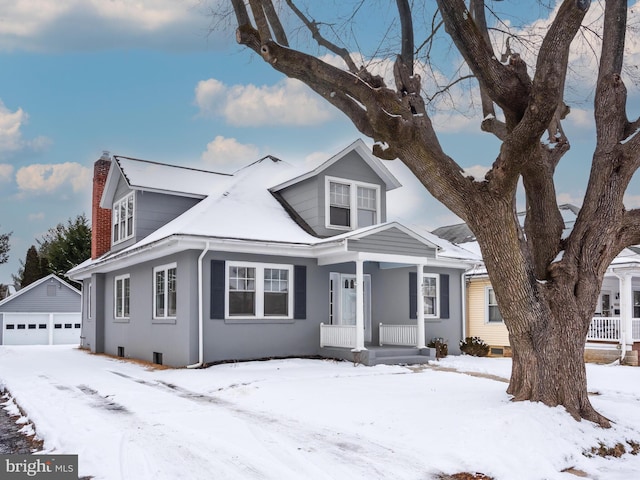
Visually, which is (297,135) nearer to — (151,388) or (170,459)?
(151,388)

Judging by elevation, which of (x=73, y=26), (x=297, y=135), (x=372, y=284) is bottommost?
(x=372, y=284)

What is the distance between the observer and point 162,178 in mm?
18547

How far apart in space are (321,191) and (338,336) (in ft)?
13.6

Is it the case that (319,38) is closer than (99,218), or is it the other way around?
(319,38)

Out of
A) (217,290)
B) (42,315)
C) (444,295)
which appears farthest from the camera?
(42,315)

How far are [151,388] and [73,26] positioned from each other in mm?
11356

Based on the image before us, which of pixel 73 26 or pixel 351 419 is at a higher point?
pixel 73 26

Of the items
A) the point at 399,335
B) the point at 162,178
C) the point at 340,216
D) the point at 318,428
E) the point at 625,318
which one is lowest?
the point at 318,428

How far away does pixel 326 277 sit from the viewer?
16344mm

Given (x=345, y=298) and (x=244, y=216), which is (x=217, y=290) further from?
(x=345, y=298)

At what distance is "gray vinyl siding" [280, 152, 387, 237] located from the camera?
54.7ft

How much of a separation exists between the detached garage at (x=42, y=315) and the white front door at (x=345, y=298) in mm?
19450

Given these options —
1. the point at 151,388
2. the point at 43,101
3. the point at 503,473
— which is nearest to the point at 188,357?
the point at 151,388

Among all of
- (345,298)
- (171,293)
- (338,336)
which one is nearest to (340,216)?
(345,298)
